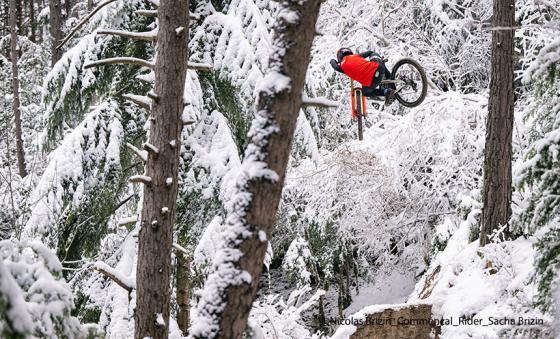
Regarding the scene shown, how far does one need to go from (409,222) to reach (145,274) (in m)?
9.83

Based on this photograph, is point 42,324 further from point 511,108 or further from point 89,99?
point 511,108

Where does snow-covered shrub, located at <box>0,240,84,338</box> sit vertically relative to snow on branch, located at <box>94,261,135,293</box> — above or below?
above

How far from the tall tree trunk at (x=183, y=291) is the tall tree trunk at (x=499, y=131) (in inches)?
158

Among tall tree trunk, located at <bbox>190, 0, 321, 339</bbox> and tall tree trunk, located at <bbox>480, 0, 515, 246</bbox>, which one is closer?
tall tree trunk, located at <bbox>190, 0, 321, 339</bbox>

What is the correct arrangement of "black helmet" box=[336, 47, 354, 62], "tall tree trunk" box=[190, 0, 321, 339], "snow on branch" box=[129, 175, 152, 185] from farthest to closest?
1. "black helmet" box=[336, 47, 354, 62]
2. "snow on branch" box=[129, 175, 152, 185]
3. "tall tree trunk" box=[190, 0, 321, 339]

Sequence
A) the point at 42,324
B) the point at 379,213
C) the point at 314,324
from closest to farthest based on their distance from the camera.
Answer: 1. the point at 42,324
2. the point at 379,213
3. the point at 314,324

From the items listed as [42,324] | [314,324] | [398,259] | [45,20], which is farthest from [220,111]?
[45,20]

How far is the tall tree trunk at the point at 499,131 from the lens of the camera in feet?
24.4

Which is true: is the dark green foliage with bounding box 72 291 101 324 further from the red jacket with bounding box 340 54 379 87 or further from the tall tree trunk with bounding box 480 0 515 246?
the tall tree trunk with bounding box 480 0 515 246

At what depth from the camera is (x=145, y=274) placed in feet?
14.1

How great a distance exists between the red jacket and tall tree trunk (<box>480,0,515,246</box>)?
5.67 ft

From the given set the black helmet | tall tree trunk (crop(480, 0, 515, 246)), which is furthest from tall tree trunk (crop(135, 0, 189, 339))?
tall tree trunk (crop(480, 0, 515, 246))

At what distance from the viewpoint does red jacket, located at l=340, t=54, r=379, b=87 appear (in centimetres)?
838

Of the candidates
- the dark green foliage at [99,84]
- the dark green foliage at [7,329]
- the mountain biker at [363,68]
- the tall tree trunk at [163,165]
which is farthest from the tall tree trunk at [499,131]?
the dark green foliage at [7,329]
